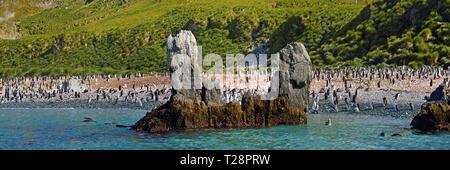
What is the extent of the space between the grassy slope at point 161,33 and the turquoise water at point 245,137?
2316 inches

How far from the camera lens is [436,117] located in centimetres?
2242

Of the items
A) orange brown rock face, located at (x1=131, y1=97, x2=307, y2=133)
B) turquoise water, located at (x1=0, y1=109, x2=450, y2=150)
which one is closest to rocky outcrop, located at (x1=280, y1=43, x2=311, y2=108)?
orange brown rock face, located at (x1=131, y1=97, x2=307, y2=133)

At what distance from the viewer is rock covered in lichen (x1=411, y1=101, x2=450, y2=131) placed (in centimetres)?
2217

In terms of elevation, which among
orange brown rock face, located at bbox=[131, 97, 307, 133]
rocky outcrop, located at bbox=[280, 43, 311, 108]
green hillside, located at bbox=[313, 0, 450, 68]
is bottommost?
orange brown rock face, located at bbox=[131, 97, 307, 133]

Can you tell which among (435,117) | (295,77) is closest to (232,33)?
(295,77)

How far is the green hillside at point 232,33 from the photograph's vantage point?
219 ft

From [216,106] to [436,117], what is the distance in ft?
35.6

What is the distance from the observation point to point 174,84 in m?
24.8

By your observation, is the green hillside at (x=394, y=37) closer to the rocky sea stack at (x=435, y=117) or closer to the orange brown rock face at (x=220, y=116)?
the rocky sea stack at (x=435, y=117)

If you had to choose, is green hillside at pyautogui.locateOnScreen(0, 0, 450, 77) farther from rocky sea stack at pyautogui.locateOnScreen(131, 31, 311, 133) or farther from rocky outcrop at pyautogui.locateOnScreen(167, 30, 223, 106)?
rocky outcrop at pyautogui.locateOnScreen(167, 30, 223, 106)

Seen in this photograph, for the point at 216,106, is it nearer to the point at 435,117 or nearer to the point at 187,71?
the point at 187,71

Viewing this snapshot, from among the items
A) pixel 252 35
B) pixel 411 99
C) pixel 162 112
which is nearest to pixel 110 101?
pixel 162 112

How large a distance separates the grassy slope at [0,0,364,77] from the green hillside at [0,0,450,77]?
0.22 metres
